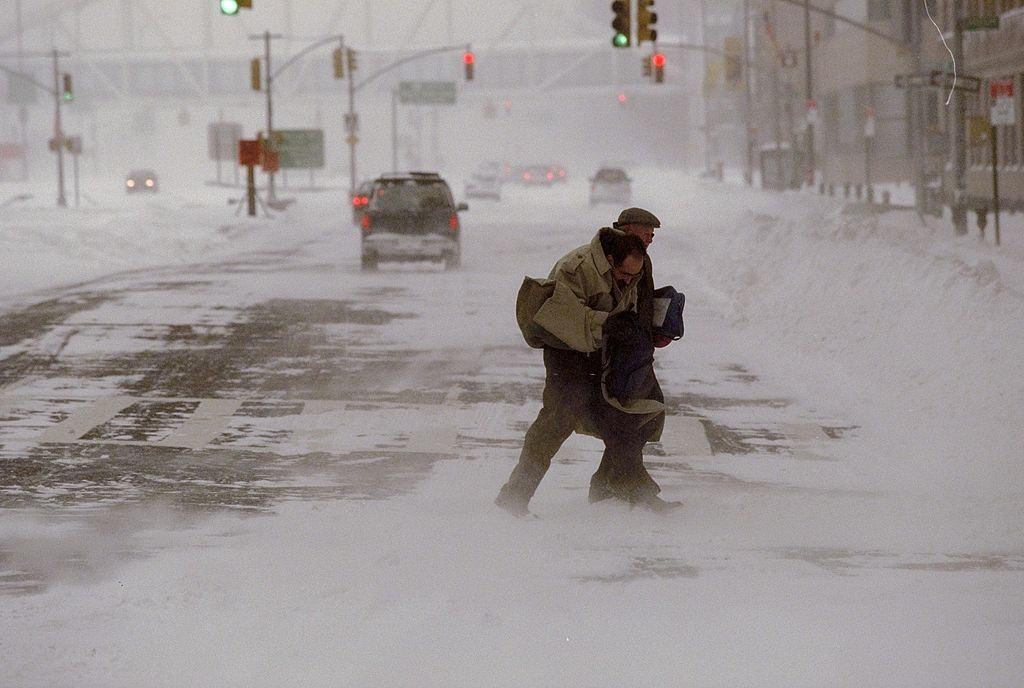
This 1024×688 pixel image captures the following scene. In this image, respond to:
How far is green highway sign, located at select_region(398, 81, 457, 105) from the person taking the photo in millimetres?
110956

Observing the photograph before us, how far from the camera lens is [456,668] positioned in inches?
246

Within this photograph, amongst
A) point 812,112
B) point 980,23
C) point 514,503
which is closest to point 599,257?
point 514,503

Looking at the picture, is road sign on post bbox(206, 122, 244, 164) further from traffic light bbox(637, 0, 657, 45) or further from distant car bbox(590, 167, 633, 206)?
traffic light bbox(637, 0, 657, 45)

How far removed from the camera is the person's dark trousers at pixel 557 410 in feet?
29.0

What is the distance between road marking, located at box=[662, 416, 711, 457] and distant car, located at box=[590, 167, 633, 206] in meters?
53.5

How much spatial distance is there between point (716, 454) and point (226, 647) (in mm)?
5771

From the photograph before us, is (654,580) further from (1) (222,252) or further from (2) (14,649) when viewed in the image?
(1) (222,252)

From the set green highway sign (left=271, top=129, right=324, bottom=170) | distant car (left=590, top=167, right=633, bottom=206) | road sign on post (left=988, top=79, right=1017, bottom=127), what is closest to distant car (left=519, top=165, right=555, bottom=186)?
green highway sign (left=271, top=129, right=324, bottom=170)

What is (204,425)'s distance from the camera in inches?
510

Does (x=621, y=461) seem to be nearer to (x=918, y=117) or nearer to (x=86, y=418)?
(x=86, y=418)

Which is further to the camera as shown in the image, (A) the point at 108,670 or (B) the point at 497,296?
(B) the point at 497,296

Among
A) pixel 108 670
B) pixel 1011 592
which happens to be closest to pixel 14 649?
pixel 108 670

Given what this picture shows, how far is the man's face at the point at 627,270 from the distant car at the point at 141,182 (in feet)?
302

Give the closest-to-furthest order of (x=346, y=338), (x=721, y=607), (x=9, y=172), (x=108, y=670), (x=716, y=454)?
1. (x=108, y=670)
2. (x=721, y=607)
3. (x=716, y=454)
4. (x=346, y=338)
5. (x=9, y=172)
